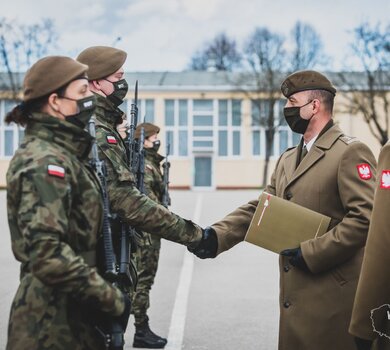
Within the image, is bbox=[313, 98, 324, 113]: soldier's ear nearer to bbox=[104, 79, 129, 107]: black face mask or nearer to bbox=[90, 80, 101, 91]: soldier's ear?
bbox=[104, 79, 129, 107]: black face mask

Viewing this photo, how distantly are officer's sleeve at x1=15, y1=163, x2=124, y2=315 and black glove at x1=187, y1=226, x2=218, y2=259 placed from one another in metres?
1.53

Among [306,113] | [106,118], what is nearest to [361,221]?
[306,113]

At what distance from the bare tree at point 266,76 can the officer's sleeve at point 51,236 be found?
44407mm

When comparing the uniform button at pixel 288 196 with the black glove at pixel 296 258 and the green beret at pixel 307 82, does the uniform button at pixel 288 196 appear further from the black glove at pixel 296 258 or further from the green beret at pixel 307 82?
the green beret at pixel 307 82

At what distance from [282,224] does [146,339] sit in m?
3.16

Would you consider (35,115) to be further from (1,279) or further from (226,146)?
(226,146)

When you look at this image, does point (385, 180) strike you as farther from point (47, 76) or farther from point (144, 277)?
point (144, 277)

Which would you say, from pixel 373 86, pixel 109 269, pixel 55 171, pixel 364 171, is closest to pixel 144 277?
pixel 364 171

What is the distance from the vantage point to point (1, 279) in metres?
10.8

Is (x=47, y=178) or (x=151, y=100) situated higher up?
(x=47, y=178)

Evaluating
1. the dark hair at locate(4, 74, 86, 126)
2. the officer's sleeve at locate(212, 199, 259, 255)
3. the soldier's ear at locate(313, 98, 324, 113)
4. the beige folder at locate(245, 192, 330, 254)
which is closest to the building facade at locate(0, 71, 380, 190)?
the officer's sleeve at locate(212, 199, 259, 255)

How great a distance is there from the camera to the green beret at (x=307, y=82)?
442 cm

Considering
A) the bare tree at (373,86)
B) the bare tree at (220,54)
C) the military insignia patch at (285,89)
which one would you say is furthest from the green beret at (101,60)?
the bare tree at (220,54)

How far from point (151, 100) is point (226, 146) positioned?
5980mm
